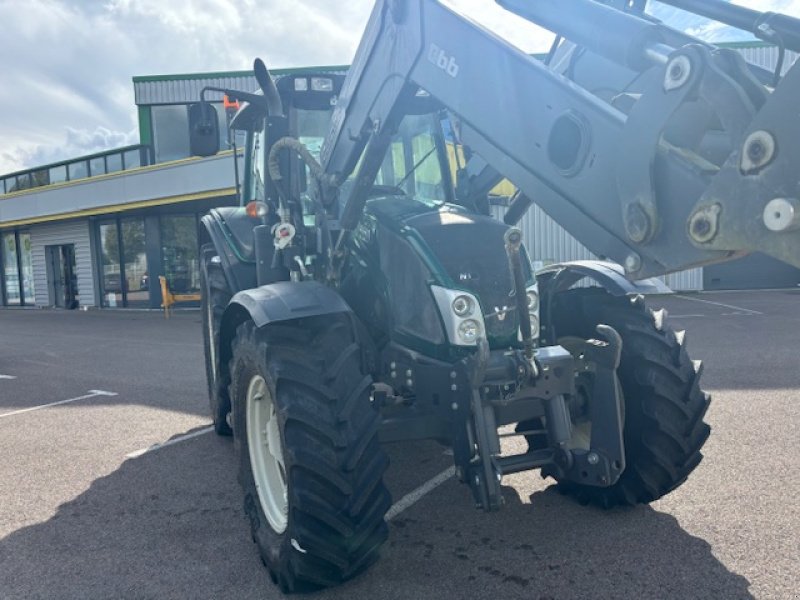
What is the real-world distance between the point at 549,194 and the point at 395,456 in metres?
2.96

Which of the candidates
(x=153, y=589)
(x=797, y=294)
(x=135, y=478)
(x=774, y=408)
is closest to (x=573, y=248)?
(x=797, y=294)

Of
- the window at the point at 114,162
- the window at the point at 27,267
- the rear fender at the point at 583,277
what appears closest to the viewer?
the rear fender at the point at 583,277

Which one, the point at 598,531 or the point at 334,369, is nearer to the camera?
the point at 334,369

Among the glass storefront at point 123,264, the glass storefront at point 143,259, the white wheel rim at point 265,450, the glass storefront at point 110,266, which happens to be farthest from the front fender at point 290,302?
the glass storefront at point 110,266

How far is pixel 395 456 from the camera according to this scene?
15.6ft

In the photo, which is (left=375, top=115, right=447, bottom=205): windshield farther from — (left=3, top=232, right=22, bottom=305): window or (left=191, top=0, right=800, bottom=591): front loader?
(left=3, top=232, right=22, bottom=305): window

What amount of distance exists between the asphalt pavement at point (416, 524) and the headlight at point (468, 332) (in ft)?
3.66

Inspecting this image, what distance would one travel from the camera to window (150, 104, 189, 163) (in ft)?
70.9

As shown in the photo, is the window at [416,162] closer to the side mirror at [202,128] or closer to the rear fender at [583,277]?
the rear fender at [583,277]

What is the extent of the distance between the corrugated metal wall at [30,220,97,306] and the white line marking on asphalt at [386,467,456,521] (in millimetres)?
20096

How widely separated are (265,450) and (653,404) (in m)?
2.09

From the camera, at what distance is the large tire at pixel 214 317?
5.05 meters

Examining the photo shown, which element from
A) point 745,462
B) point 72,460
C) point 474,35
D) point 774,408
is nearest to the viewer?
point 474,35

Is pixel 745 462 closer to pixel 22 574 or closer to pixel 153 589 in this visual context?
pixel 153 589
